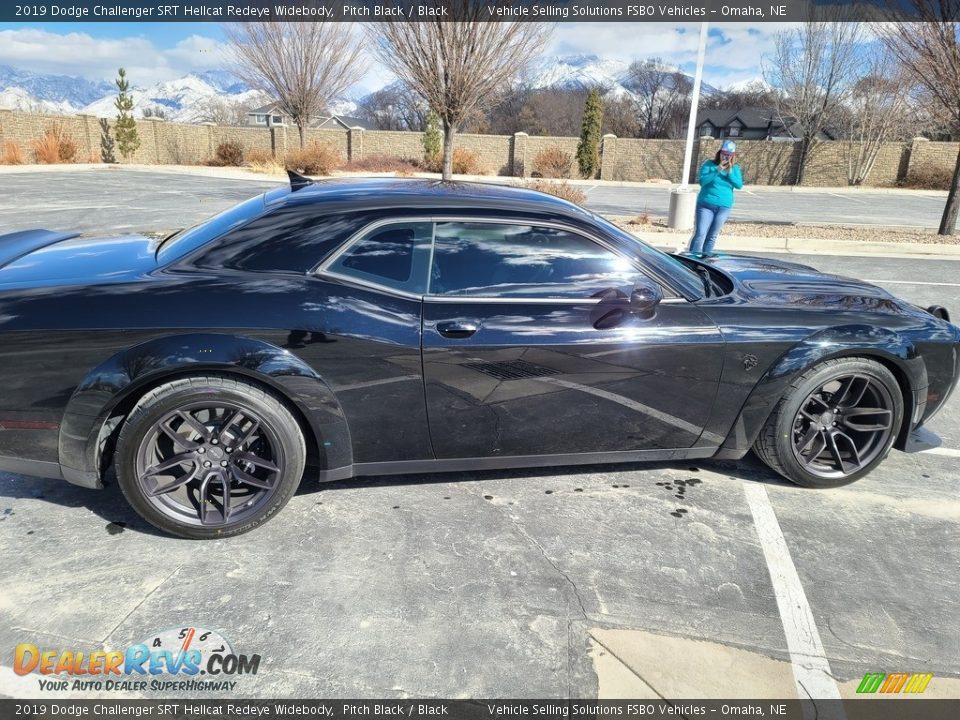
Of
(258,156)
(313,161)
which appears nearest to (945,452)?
(313,161)

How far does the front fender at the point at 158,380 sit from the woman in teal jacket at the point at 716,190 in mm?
7006

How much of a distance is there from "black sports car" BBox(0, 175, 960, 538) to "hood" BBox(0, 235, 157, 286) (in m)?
0.02

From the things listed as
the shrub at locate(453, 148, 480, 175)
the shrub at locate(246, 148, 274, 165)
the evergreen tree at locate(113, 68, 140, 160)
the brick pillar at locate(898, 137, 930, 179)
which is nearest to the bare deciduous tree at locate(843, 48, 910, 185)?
the brick pillar at locate(898, 137, 930, 179)

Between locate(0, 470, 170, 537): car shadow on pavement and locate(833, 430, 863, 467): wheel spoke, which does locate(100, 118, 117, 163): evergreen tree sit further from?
locate(833, 430, 863, 467): wheel spoke

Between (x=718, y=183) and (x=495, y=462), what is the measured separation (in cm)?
657

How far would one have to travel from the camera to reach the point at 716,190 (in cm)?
833

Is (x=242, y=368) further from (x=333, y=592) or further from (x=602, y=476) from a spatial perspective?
(x=602, y=476)

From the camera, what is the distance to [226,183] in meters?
22.6

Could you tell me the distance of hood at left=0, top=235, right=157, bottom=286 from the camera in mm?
2814

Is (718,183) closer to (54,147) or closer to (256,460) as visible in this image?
(256,460)

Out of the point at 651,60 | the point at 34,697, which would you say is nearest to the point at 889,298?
the point at 34,697

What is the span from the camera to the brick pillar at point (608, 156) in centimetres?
3375

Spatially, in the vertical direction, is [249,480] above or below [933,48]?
below

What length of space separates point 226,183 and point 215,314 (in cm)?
2213
